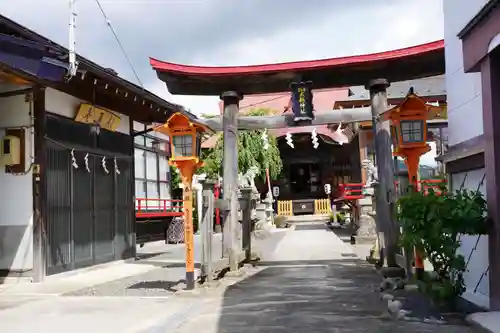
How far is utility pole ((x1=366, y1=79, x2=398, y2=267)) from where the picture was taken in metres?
11.0

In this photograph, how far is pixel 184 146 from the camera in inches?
385

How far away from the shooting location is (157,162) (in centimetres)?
2220

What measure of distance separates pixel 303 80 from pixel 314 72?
0.97 feet

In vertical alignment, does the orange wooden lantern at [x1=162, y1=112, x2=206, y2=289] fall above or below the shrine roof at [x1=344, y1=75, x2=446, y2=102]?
below

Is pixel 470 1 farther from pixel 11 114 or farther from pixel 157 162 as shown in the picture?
pixel 157 162

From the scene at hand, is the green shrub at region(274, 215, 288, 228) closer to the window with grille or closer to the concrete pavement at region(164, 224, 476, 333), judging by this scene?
the window with grille

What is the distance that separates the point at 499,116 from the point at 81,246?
30.5 ft

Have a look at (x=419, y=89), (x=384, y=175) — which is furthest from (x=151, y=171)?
(x=384, y=175)

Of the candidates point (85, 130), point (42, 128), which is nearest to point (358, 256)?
point (85, 130)

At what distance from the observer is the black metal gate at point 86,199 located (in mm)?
11555

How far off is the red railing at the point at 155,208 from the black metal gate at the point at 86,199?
4.01 m

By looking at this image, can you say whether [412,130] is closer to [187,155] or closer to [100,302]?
[187,155]

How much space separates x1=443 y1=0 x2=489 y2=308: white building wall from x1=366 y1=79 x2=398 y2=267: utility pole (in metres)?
2.25

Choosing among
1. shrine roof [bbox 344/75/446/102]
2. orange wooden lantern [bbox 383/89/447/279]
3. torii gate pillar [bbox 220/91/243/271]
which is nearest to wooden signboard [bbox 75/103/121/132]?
torii gate pillar [bbox 220/91/243/271]
